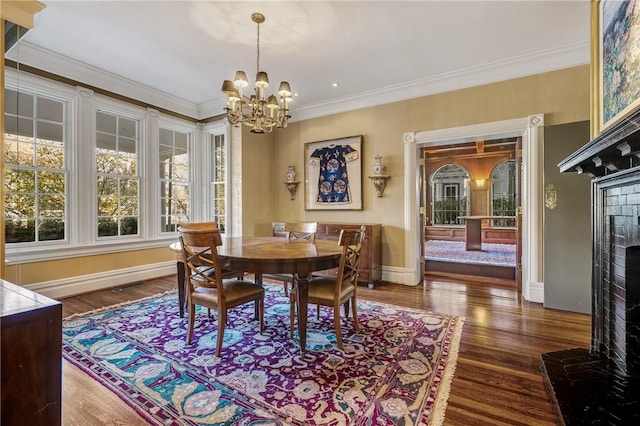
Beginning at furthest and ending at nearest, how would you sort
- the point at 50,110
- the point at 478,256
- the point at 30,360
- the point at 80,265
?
the point at 478,256, the point at 80,265, the point at 50,110, the point at 30,360

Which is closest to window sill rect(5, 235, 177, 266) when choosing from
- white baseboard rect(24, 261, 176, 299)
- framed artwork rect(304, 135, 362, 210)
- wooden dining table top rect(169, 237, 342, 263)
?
white baseboard rect(24, 261, 176, 299)

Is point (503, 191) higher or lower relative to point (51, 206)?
higher

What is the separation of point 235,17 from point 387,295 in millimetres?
3533

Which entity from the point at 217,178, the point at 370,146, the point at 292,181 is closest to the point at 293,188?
the point at 292,181

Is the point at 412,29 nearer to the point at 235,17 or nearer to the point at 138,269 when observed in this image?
the point at 235,17

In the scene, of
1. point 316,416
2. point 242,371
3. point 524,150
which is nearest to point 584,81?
point 524,150

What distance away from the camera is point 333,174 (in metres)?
4.93

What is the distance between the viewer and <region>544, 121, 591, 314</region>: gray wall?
10.2 ft

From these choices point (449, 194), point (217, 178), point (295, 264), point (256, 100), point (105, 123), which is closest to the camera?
point (295, 264)

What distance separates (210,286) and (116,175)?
9.99 feet

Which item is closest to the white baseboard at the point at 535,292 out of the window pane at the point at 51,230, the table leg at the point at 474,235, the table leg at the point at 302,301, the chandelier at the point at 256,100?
the table leg at the point at 302,301

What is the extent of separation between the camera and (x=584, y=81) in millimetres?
3287

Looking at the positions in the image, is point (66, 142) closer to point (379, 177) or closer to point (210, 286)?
point (210, 286)

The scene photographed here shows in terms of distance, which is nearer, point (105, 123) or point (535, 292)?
point (535, 292)
